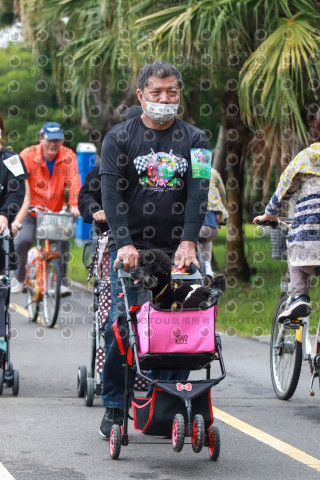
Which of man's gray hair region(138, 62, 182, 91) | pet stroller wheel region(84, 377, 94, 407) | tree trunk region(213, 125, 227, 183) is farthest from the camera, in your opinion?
tree trunk region(213, 125, 227, 183)

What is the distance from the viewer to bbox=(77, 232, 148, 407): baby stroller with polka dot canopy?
22.4 ft

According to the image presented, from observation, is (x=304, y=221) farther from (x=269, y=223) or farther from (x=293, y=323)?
(x=293, y=323)

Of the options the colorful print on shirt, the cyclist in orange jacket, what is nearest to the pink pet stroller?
the colorful print on shirt

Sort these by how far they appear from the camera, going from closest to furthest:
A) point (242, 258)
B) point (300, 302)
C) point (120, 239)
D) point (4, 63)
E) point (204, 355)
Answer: point (204, 355) → point (120, 239) → point (300, 302) → point (242, 258) → point (4, 63)

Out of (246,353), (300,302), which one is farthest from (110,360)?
(246,353)

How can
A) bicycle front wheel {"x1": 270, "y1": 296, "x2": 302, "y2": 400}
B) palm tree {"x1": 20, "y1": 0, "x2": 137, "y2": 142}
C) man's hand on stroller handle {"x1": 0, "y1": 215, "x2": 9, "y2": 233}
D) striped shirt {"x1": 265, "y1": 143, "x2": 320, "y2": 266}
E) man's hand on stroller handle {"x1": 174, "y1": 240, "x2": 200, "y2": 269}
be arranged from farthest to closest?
palm tree {"x1": 20, "y1": 0, "x2": 137, "y2": 142} → man's hand on stroller handle {"x1": 0, "y1": 215, "x2": 9, "y2": 233} → bicycle front wheel {"x1": 270, "y1": 296, "x2": 302, "y2": 400} → striped shirt {"x1": 265, "y1": 143, "x2": 320, "y2": 266} → man's hand on stroller handle {"x1": 174, "y1": 240, "x2": 200, "y2": 269}

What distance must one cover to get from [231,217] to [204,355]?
37.3ft

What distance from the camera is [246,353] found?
970cm

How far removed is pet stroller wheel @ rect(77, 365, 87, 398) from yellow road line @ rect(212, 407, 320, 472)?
0.93m

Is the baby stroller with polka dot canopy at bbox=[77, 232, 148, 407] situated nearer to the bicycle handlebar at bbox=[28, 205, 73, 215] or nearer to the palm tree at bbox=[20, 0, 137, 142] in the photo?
the bicycle handlebar at bbox=[28, 205, 73, 215]

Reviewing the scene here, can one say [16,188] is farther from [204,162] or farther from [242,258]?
[242,258]

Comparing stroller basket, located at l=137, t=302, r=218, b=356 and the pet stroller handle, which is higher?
the pet stroller handle

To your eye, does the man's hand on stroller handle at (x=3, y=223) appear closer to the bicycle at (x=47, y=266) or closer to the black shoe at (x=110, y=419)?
the black shoe at (x=110, y=419)

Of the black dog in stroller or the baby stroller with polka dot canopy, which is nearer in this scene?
the baby stroller with polka dot canopy
